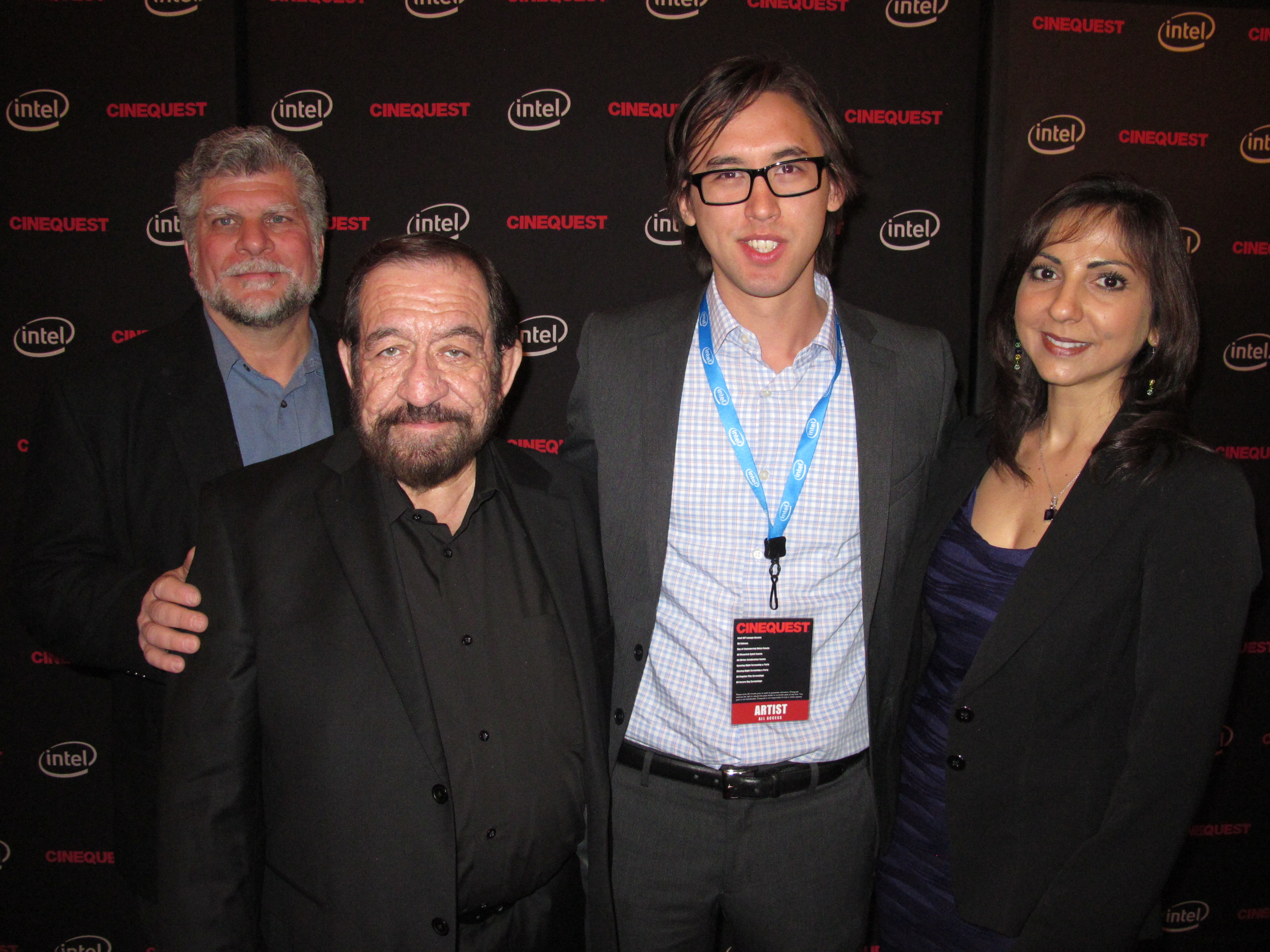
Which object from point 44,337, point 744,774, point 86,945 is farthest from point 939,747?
point 86,945

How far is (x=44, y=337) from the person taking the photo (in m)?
3.01

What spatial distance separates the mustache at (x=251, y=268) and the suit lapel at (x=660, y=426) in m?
1.15

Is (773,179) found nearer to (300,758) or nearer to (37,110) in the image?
(300,758)

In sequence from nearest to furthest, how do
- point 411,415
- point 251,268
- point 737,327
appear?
A: point 411,415 → point 737,327 → point 251,268

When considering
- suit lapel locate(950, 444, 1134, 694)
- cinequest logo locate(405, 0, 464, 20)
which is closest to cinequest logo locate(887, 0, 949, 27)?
cinequest logo locate(405, 0, 464, 20)

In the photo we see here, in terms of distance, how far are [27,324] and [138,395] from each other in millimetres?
1597

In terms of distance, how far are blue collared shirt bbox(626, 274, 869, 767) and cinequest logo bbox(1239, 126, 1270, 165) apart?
8.78ft

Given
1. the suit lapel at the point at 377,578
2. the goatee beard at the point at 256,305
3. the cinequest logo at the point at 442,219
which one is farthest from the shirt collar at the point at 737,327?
the cinequest logo at the point at 442,219

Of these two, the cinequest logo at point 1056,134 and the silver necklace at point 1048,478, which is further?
the cinequest logo at point 1056,134

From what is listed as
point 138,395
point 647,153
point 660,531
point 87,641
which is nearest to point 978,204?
point 647,153

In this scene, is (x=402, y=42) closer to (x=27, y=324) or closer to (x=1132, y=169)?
(x=27, y=324)

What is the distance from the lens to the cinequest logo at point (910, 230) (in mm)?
3117

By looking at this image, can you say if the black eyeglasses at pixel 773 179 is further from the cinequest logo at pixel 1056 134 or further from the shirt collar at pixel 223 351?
the cinequest logo at pixel 1056 134

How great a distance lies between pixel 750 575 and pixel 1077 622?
76 centimetres
